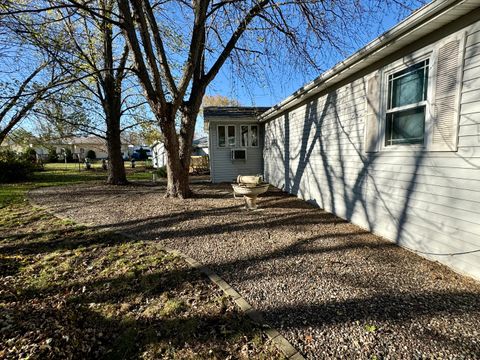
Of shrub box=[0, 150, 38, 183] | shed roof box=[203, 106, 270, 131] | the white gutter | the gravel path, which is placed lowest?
the gravel path

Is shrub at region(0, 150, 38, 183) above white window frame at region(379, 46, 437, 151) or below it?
below

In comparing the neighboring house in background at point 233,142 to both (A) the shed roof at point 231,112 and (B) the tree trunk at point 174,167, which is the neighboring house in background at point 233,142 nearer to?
(A) the shed roof at point 231,112

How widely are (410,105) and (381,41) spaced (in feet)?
3.73

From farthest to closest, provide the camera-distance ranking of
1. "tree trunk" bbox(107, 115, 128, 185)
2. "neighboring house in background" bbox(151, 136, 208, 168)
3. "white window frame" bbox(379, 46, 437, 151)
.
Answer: "neighboring house in background" bbox(151, 136, 208, 168), "tree trunk" bbox(107, 115, 128, 185), "white window frame" bbox(379, 46, 437, 151)

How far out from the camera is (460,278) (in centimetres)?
288

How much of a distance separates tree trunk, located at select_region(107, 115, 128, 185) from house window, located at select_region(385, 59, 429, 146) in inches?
451

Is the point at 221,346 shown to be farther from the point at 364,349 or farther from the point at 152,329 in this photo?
the point at 364,349

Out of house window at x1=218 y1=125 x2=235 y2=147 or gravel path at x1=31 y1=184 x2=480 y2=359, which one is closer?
gravel path at x1=31 y1=184 x2=480 y2=359

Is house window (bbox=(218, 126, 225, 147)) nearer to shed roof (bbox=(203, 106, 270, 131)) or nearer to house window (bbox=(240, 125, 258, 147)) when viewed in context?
shed roof (bbox=(203, 106, 270, 131))

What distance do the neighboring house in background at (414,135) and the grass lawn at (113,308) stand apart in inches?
118

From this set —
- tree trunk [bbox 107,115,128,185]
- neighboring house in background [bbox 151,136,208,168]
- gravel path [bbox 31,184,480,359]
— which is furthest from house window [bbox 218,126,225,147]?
neighboring house in background [bbox 151,136,208,168]

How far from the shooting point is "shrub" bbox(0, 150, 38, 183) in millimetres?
13156

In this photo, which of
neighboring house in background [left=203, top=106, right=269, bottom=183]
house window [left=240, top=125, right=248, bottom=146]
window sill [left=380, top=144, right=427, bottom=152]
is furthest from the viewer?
house window [left=240, top=125, right=248, bottom=146]

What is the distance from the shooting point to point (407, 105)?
3.78m
